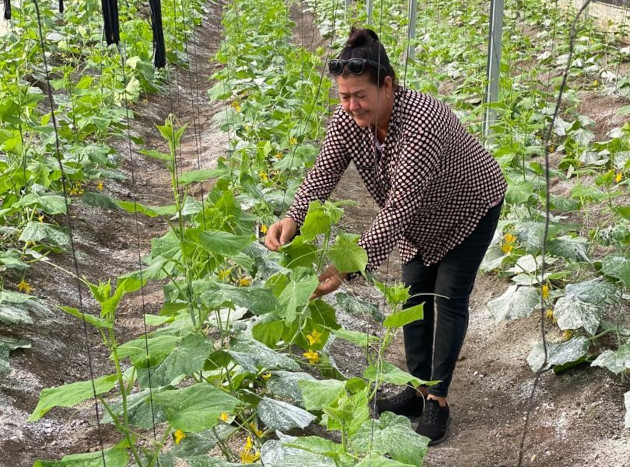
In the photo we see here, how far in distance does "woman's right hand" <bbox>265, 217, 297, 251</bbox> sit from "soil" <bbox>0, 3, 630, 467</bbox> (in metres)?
0.41

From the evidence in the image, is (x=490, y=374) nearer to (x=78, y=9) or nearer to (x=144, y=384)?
(x=144, y=384)

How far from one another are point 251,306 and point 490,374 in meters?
1.73

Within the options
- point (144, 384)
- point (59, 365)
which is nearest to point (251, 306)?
point (144, 384)

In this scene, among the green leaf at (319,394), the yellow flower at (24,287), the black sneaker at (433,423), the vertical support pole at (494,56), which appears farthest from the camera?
the vertical support pole at (494,56)

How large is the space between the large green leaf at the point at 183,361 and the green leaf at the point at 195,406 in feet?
0.11

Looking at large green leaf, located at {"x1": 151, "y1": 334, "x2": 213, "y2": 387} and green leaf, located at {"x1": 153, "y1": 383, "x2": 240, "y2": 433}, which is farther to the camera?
large green leaf, located at {"x1": 151, "y1": 334, "x2": 213, "y2": 387}

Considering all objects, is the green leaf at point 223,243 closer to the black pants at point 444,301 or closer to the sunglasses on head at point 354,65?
the sunglasses on head at point 354,65

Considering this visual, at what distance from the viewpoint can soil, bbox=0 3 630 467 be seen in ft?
9.27

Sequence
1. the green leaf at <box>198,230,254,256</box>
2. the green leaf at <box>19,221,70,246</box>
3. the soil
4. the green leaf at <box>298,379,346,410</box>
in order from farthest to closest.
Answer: the green leaf at <box>19,221,70,246</box> < the soil < the green leaf at <box>198,230,254,256</box> < the green leaf at <box>298,379,346,410</box>

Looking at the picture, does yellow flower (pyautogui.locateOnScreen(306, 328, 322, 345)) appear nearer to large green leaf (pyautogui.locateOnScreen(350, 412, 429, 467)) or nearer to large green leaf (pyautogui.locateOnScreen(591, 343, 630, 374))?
large green leaf (pyautogui.locateOnScreen(350, 412, 429, 467))

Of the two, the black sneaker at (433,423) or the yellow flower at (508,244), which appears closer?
the black sneaker at (433,423)

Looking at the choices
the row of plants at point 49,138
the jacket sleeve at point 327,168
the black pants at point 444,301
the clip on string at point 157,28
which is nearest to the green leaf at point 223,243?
the row of plants at point 49,138

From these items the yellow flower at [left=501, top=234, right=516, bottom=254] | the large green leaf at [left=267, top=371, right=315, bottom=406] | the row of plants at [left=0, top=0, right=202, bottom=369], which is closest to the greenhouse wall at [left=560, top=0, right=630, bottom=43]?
Result: the row of plants at [left=0, top=0, right=202, bottom=369]

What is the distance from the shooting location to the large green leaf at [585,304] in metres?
3.20
